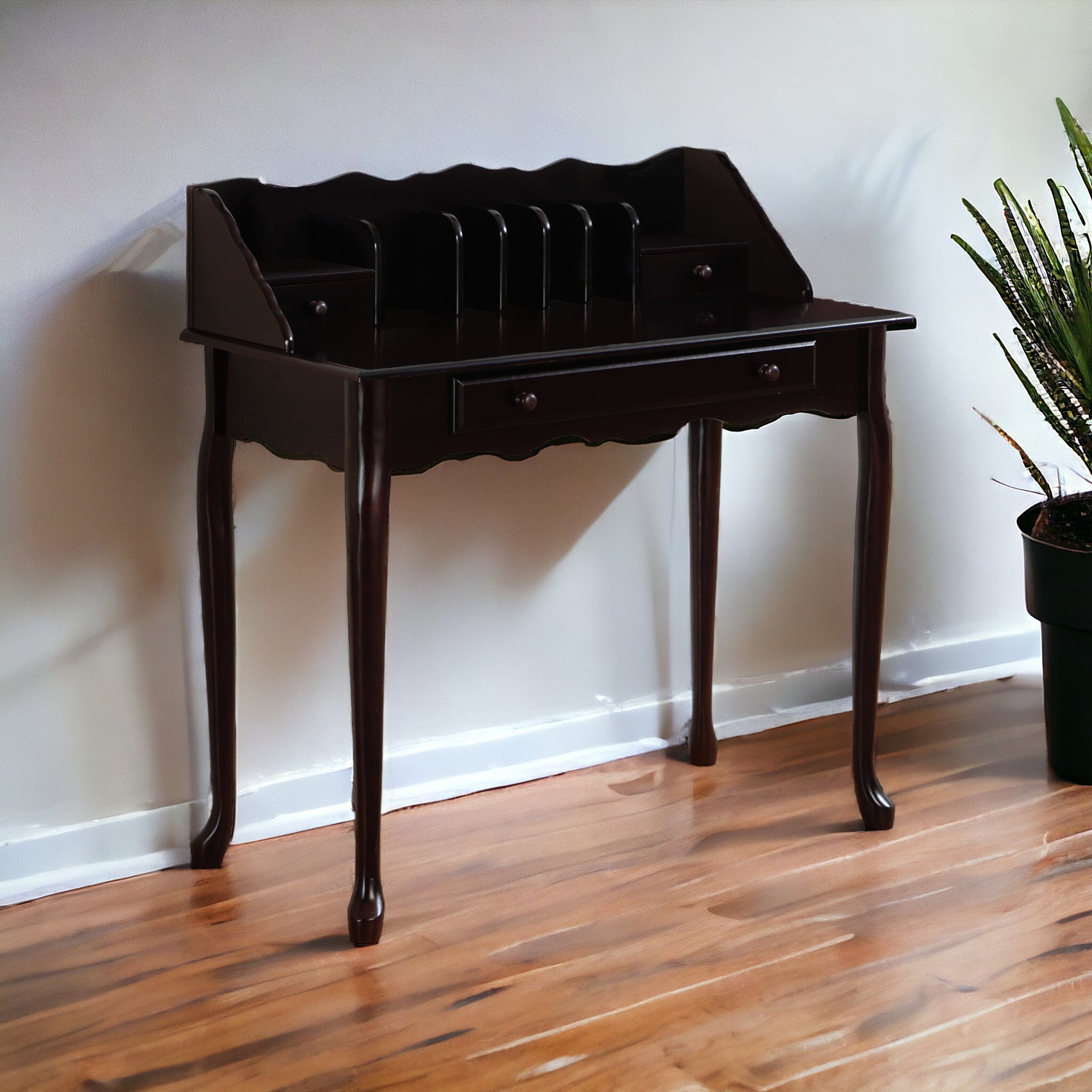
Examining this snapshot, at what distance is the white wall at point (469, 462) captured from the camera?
2.23 m

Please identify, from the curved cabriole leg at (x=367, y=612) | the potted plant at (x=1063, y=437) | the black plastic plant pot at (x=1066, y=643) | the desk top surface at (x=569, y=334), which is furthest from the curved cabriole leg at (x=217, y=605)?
the black plastic plant pot at (x=1066, y=643)

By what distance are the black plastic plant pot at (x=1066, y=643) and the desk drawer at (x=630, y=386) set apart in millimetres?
752

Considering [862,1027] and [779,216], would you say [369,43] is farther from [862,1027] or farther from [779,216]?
[862,1027]

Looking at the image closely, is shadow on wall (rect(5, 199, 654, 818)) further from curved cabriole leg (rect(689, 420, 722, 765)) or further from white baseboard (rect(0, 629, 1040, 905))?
curved cabriole leg (rect(689, 420, 722, 765))

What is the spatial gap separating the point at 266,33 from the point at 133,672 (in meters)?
1.10

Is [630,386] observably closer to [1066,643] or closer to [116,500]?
[116,500]

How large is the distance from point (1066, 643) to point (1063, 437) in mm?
405

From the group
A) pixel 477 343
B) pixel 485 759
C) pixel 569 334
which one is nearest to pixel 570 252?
pixel 569 334

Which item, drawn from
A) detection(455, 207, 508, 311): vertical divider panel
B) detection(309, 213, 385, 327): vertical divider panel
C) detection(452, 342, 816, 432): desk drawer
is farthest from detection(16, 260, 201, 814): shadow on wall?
detection(452, 342, 816, 432): desk drawer

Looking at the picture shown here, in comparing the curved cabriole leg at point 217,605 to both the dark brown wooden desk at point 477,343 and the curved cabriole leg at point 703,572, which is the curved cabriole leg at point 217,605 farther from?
the curved cabriole leg at point 703,572

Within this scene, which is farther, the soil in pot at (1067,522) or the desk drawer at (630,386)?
the soil in pot at (1067,522)

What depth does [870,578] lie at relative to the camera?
2430 mm

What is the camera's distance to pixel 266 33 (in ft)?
7.50

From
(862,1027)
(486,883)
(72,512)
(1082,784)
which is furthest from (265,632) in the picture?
(1082,784)
